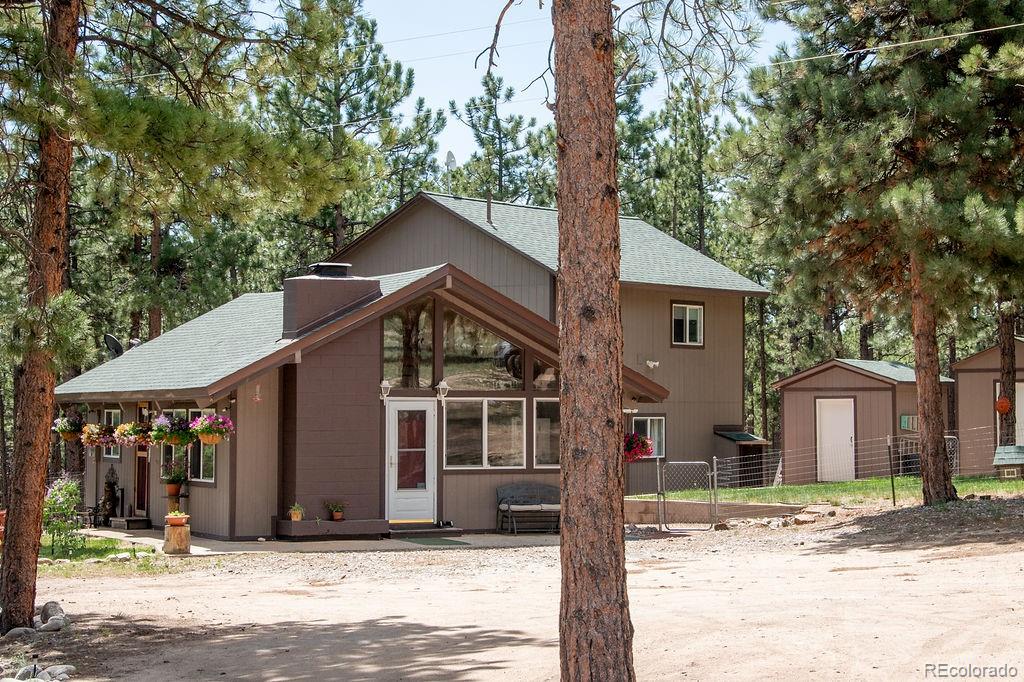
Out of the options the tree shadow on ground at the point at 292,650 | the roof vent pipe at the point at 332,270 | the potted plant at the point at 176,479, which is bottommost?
the tree shadow on ground at the point at 292,650

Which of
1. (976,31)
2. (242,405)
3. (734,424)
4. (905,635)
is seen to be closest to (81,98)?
(905,635)

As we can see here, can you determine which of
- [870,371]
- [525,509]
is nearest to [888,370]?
[870,371]

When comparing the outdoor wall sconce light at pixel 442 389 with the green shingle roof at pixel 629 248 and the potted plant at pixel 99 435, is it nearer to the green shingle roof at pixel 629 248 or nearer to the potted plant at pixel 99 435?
the potted plant at pixel 99 435

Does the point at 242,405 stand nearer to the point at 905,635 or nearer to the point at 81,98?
the point at 81,98

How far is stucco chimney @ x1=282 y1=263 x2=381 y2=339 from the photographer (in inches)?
715

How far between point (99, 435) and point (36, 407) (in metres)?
10.8

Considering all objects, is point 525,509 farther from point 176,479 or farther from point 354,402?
point 176,479

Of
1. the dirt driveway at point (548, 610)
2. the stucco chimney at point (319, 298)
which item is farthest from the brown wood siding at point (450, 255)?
the dirt driveway at point (548, 610)

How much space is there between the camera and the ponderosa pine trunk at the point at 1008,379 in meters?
25.0

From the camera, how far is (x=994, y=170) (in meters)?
16.5

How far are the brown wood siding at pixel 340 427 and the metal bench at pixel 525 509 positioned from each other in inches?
84.9

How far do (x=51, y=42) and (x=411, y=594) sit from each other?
252 inches

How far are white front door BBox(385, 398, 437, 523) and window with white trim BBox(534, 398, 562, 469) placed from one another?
5.80 feet

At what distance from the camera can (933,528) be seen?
15977mm
